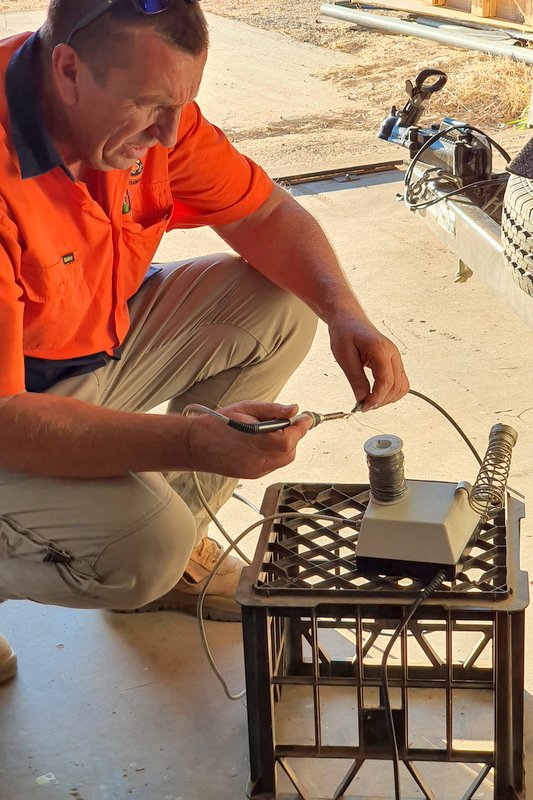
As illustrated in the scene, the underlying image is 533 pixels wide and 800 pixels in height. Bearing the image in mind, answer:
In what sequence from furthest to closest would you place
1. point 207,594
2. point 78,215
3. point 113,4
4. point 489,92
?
point 489,92, point 207,594, point 78,215, point 113,4

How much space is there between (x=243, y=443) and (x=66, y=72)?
2.28 feet

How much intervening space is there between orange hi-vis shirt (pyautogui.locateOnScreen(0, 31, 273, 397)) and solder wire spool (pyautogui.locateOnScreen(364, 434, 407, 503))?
596 millimetres

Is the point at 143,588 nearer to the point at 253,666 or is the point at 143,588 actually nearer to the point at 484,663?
the point at 253,666

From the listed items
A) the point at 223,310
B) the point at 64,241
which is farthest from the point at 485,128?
the point at 64,241

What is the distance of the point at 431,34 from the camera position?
6426 mm

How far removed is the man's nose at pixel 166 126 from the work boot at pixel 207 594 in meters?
0.85

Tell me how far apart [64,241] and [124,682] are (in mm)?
839

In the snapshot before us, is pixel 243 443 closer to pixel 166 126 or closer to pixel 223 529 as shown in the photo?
pixel 223 529

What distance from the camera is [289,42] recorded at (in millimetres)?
8703

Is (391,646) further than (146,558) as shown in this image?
No

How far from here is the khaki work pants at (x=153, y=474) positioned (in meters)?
1.76

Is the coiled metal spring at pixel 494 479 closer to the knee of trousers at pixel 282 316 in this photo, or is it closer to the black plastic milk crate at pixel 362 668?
the black plastic milk crate at pixel 362 668

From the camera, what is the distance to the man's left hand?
191 cm

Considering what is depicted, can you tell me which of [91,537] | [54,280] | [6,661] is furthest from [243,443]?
[6,661]
